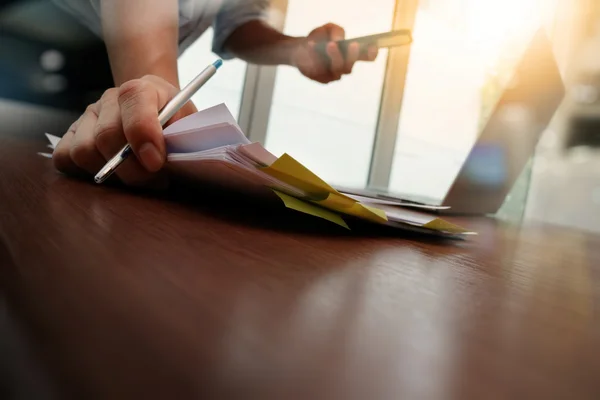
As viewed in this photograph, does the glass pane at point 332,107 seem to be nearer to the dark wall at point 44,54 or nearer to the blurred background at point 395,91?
the blurred background at point 395,91

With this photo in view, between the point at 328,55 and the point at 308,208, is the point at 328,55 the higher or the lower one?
the higher one

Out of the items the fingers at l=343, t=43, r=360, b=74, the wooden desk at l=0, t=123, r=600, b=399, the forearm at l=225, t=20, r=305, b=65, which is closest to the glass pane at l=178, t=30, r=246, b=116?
the forearm at l=225, t=20, r=305, b=65

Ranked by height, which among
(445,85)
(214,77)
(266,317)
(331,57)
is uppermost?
(445,85)

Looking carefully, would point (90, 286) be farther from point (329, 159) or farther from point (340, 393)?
point (329, 159)

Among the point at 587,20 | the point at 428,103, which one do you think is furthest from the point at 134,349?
the point at 428,103

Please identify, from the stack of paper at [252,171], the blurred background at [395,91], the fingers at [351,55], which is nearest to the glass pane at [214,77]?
the blurred background at [395,91]

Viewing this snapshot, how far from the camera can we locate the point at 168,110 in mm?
433

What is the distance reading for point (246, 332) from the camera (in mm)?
Answer: 122

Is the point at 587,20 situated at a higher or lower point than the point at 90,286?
higher

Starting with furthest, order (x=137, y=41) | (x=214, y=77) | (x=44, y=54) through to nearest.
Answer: (x=214, y=77)
(x=44, y=54)
(x=137, y=41)

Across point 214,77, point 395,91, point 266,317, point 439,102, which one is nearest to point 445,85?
point 439,102

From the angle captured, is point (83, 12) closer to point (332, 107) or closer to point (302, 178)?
point (302, 178)

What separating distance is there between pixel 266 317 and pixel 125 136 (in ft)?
1.03

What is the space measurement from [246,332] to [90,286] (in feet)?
0.16
